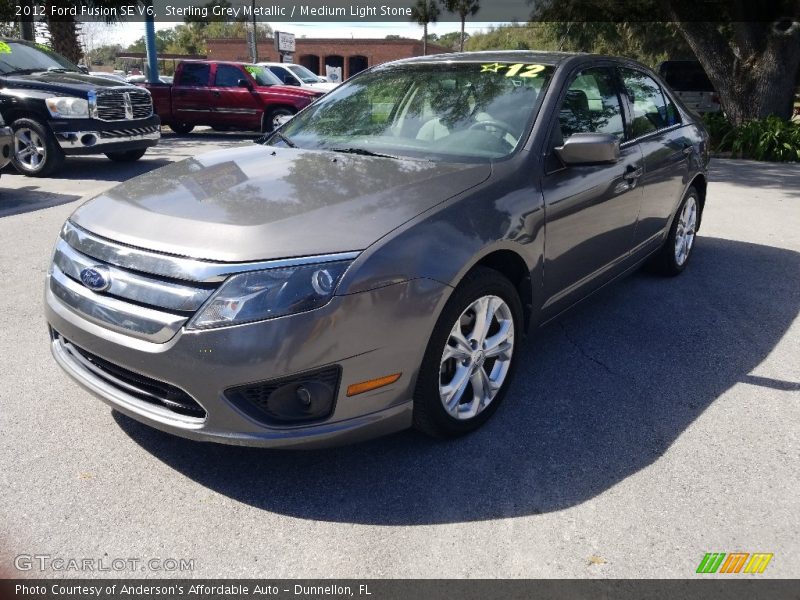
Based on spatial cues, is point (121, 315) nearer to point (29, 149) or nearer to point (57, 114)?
point (57, 114)

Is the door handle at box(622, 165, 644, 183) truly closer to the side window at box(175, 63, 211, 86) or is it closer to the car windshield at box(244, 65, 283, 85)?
the car windshield at box(244, 65, 283, 85)

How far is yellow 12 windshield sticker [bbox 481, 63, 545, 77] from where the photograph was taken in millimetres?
3754

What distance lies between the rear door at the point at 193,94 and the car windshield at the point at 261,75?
0.99 meters

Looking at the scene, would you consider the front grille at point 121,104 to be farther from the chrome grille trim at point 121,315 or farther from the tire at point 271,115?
the chrome grille trim at point 121,315

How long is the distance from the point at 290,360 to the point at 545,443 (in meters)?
1.35

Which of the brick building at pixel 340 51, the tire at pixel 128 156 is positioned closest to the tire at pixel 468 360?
the tire at pixel 128 156

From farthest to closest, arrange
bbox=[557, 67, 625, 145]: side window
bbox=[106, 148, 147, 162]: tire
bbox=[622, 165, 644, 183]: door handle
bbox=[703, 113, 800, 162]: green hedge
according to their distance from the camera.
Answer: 1. bbox=[703, 113, 800, 162]: green hedge
2. bbox=[106, 148, 147, 162]: tire
3. bbox=[622, 165, 644, 183]: door handle
4. bbox=[557, 67, 625, 145]: side window

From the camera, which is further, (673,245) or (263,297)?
(673,245)

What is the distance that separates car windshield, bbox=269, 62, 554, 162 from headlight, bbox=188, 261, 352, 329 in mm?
1246

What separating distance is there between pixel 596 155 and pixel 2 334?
142 inches

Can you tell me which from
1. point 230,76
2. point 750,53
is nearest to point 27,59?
point 230,76

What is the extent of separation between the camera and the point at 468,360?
2986 mm

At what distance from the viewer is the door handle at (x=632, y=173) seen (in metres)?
4.08

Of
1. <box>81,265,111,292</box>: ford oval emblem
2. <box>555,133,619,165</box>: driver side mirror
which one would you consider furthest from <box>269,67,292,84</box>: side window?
<box>81,265,111,292</box>: ford oval emblem
